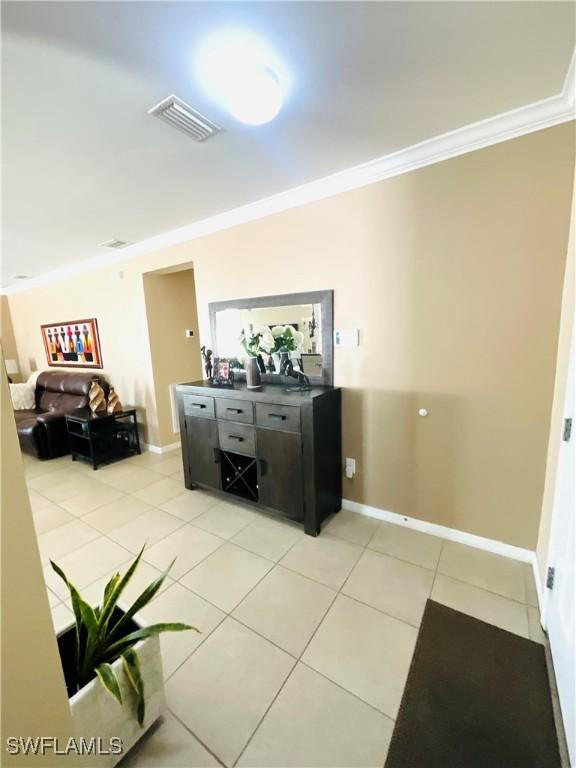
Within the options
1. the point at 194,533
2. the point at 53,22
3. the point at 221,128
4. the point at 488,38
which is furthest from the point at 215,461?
the point at 488,38

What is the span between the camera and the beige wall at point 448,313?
162 centimetres

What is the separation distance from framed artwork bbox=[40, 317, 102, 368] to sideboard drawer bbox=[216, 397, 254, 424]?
280 centimetres

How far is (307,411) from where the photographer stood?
2.01 m

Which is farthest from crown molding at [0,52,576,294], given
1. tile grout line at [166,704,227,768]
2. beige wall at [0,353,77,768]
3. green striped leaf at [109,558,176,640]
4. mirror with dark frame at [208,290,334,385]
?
tile grout line at [166,704,227,768]

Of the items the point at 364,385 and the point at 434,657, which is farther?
the point at 364,385

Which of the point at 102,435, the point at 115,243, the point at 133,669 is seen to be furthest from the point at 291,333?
the point at 102,435

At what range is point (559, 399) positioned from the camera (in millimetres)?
1521

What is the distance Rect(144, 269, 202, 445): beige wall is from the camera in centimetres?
363

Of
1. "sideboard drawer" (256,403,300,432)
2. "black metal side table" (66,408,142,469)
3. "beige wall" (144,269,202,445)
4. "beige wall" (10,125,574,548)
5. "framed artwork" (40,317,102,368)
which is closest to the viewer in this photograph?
"beige wall" (10,125,574,548)

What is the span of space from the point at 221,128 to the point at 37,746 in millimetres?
2264

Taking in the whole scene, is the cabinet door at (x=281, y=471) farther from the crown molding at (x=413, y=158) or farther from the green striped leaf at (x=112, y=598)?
the crown molding at (x=413, y=158)

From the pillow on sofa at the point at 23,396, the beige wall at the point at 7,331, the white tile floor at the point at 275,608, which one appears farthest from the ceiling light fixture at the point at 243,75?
the beige wall at the point at 7,331

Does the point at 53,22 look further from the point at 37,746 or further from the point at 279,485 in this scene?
the point at 279,485

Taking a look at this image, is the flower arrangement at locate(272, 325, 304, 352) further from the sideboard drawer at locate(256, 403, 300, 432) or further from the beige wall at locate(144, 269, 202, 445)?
the beige wall at locate(144, 269, 202, 445)
